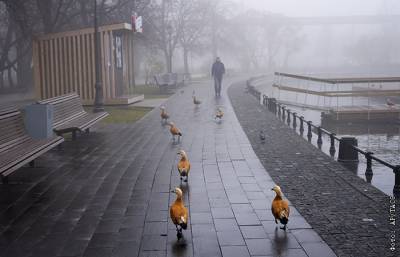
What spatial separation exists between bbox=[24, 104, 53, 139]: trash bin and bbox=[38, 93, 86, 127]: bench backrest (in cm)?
32

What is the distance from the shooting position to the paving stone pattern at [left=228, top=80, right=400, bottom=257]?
6160mm

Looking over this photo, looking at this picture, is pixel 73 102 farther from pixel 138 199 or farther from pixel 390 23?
pixel 390 23

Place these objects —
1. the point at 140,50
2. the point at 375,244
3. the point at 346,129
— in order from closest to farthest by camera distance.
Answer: the point at 375,244 → the point at 346,129 → the point at 140,50

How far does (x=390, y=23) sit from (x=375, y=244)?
118106 mm

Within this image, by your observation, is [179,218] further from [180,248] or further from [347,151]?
[347,151]

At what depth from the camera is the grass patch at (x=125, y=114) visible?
724 inches

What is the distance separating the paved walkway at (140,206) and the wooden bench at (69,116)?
492 mm

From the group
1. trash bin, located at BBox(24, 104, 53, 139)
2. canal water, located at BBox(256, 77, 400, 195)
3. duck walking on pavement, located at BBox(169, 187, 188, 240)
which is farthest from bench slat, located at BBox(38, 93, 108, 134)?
duck walking on pavement, located at BBox(169, 187, 188, 240)

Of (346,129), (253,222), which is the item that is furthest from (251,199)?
(346,129)

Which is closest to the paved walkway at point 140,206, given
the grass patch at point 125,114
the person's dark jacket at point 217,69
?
the grass patch at point 125,114

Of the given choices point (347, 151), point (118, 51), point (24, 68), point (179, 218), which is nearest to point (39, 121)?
point (179, 218)

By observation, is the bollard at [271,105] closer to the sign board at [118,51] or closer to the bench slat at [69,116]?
the sign board at [118,51]

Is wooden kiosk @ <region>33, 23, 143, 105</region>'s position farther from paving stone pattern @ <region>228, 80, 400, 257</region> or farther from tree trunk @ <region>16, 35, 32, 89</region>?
tree trunk @ <region>16, 35, 32, 89</region>

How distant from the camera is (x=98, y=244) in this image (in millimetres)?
6137
